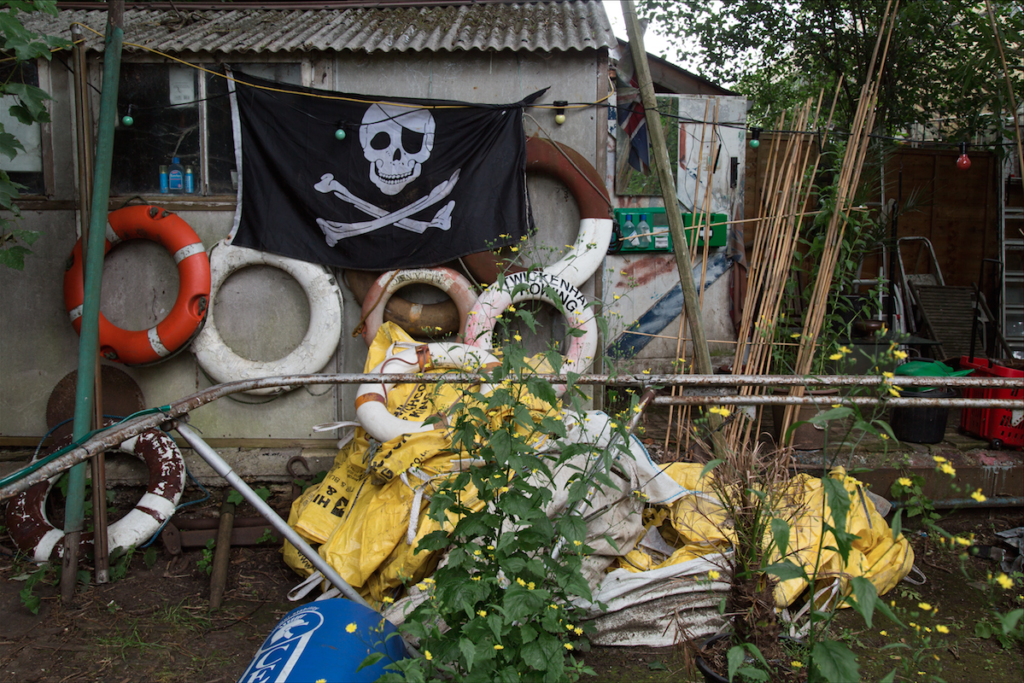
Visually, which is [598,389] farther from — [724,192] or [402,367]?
[724,192]

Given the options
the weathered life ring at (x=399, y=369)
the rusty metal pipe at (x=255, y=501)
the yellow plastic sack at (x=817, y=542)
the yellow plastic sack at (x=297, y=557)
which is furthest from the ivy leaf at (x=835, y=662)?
the yellow plastic sack at (x=297, y=557)

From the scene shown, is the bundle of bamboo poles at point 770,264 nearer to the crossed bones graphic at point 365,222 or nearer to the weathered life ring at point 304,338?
the crossed bones graphic at point 365,222

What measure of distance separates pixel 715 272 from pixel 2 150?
4.99m

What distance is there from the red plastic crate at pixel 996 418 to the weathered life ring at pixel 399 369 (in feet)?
8.98

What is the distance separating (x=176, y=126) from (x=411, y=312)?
5.75 ft

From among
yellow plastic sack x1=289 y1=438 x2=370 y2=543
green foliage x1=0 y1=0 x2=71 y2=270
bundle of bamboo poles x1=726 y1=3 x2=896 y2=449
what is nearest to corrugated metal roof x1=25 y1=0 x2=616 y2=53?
green foliage x1=0 y1=0 x2=71 y2=270

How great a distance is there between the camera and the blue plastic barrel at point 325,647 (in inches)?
66.3

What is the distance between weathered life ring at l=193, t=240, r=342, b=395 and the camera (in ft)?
12.6

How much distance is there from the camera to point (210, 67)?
387 centimetres

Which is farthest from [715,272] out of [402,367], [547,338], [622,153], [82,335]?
[82,335]

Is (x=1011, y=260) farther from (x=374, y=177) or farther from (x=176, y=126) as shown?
(x=176, y=126)

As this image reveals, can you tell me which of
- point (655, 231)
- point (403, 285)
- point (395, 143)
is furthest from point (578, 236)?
point (655, 231)

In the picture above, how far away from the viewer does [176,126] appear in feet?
12.9

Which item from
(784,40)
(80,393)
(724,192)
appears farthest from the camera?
(784,40)
